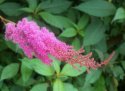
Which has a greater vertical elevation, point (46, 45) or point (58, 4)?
point (46, 45)

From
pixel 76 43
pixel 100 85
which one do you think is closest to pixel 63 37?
pixel 76 43

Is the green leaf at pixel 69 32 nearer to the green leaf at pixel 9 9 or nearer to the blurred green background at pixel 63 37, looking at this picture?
the blurred green background at pixel 63 37

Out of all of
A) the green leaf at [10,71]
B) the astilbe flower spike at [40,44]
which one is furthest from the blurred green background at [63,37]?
the astilbe flower spike at [40,44]

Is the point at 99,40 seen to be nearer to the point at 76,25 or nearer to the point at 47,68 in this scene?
the point at 76,25

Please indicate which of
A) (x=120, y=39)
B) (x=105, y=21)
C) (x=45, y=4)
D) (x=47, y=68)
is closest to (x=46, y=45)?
(x=47, y=68)

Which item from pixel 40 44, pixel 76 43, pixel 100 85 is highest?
pixel 40 44

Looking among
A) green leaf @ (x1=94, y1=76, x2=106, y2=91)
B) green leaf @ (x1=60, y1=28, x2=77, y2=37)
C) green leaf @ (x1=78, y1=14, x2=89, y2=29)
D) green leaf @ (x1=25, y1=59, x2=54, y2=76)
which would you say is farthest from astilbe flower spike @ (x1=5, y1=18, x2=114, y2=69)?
green leaf @ (x1=94, y1=76, x2=106, y2=91)

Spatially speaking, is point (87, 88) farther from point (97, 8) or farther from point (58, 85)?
point (97, 8)
